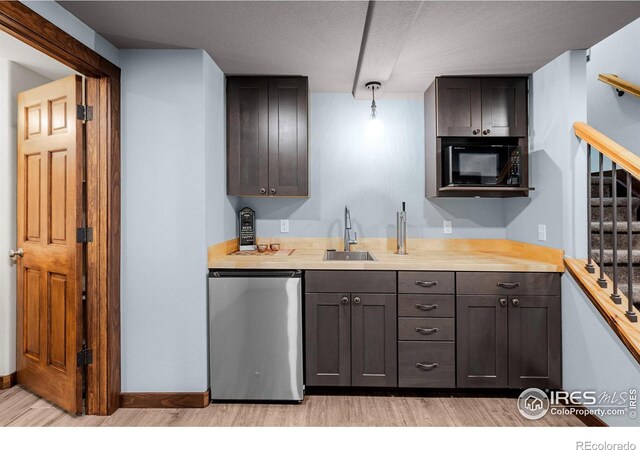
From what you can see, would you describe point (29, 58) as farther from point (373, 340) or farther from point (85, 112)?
point (373, 340)

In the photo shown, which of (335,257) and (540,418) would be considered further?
(335,257)

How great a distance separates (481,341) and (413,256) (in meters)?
0.74

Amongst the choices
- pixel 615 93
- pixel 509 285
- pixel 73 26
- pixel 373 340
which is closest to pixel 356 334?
pixel 373 340

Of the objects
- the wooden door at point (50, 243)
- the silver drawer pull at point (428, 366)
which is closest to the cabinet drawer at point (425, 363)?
the silver drawer pull at point (428, 366)

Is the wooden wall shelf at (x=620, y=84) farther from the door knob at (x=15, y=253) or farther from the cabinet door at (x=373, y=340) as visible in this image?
the door knob at (x=15, y=253)

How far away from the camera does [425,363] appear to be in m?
2.46

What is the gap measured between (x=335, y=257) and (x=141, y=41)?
2.01 m

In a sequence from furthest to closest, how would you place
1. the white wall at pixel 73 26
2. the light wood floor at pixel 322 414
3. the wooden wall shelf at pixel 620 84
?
the wooden wall shelf at pixel 620 84 < the light wood floor at pixel 322 414 < the white wall at pixel 73 26

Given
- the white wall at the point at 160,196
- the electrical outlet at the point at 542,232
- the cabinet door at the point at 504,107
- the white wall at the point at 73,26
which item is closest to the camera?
the white wall at the point at 73,26

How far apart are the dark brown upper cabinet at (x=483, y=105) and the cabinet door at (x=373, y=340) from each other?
1.39 metres

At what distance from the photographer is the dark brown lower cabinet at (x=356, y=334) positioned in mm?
2473
